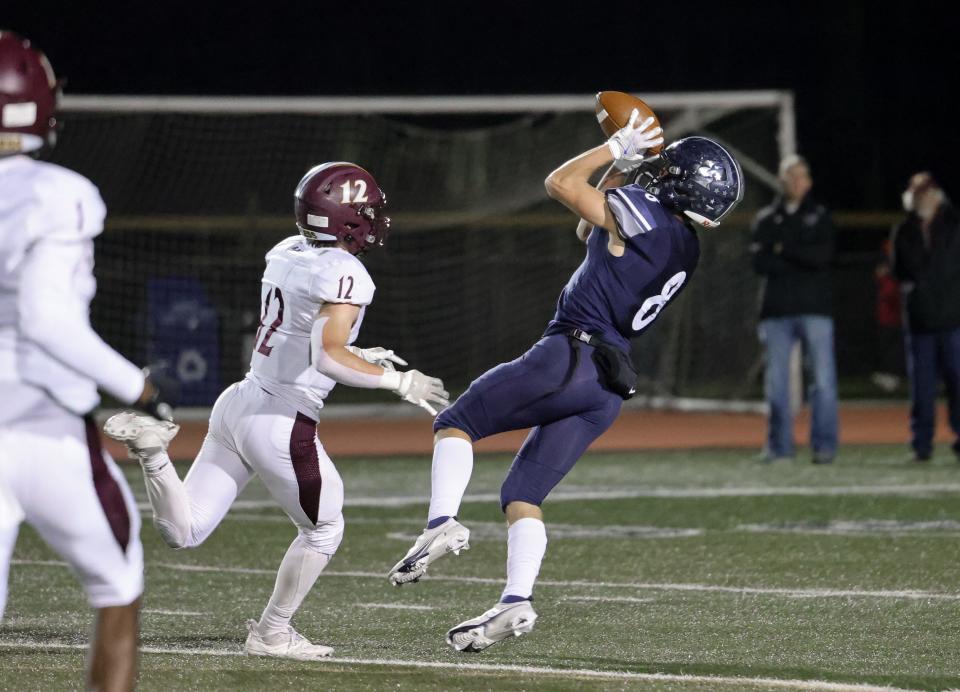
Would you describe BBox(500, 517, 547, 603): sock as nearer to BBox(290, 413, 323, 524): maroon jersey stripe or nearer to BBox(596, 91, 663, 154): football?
BBox(290, 413, 323, 524): maroon jersey stripe

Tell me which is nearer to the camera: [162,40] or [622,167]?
[622,167]

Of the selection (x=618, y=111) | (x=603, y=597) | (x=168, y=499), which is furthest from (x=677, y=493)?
(x=168, y=499)

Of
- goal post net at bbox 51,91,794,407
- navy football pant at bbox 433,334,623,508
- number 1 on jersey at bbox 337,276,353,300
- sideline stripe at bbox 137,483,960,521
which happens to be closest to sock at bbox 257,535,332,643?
navy football pant at bbox 433,334,623,508

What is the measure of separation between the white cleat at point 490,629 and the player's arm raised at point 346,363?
2.49ft

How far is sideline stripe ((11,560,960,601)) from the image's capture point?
6.89 meters

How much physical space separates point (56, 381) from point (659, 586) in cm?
397

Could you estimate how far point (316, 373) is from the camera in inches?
227

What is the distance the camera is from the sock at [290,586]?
18.9ft

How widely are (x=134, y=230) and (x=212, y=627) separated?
11.6 meters

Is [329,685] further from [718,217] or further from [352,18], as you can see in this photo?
[352,18]

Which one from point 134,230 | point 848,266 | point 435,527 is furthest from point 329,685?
point 848,266

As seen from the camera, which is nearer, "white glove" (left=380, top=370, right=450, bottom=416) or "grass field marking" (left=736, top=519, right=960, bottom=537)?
"white glove" (left=380, top=370, right=450, bottom=416)

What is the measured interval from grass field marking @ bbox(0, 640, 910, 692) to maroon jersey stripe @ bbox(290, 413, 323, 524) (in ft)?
1.77

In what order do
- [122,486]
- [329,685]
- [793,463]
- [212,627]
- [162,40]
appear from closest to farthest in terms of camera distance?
[122,486]
[329,685]
[212,627]
[793,463]
[162,40]
